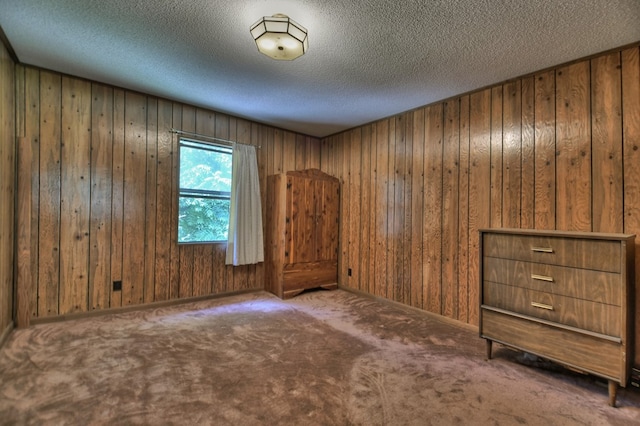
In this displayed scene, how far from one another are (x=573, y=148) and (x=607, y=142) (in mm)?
190

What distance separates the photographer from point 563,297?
1846mm

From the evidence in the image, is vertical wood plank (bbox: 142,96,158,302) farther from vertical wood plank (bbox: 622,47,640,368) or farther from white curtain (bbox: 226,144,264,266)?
vertical wood plank (bbox: 622,47,640,368)

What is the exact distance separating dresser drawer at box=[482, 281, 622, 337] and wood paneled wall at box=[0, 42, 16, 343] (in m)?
3.69

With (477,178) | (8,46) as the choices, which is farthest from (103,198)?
(477,178)

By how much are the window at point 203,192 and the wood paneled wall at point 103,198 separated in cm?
12

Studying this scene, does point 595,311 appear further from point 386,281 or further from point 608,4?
point 386,281

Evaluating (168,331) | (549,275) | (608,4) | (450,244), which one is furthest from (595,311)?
(168,331)

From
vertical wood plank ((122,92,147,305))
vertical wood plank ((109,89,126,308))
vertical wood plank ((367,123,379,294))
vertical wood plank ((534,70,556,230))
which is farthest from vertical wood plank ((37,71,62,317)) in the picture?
vertical wood plank ((534,70,556,230))

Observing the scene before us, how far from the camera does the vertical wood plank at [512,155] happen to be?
2551mm

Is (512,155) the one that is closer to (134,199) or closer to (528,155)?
(528,155)

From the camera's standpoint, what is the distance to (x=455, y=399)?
5.64 ft

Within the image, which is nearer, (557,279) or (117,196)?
(557,279)

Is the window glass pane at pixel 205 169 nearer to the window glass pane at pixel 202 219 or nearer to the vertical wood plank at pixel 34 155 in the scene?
the window glass pane at pixel 202 219

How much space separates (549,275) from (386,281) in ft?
6.23
